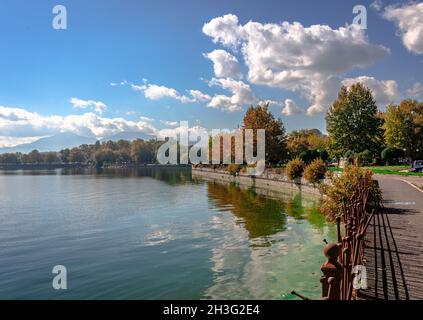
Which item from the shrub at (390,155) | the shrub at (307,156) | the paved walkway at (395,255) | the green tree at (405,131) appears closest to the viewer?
the paved walkway at (395,255)

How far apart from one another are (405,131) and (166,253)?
66.5m

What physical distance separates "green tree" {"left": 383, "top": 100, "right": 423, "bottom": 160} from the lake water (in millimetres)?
47933

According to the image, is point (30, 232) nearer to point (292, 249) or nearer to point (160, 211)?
point (160, 211)

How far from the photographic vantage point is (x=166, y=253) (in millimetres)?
17969

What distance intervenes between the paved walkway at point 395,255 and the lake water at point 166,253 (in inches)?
88.8

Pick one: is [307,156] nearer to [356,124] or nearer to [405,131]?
[356,124]

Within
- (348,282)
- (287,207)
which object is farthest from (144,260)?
(287,207)

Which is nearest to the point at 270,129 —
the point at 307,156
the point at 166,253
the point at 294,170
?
the point at 307,156

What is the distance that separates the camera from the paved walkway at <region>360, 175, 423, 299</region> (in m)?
9.18

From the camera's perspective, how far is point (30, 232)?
2445 cm

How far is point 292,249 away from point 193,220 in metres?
11.4

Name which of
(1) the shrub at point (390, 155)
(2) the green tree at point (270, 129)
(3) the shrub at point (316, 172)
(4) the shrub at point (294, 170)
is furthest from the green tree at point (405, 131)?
(3) the shrub at point (316, 172)

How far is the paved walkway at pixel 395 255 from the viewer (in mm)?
9180

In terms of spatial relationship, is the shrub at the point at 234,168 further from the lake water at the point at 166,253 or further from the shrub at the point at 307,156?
the lake water at the point at 166,253
